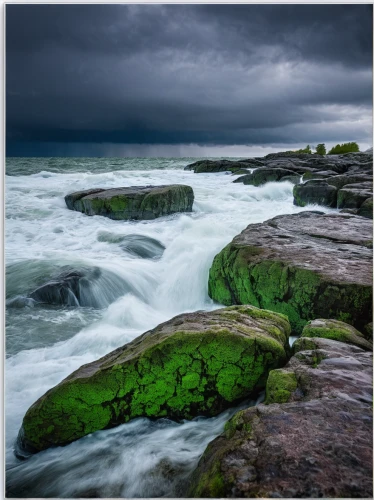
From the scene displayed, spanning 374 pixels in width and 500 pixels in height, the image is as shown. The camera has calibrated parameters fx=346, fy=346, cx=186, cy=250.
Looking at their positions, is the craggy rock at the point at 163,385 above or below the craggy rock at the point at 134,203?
below

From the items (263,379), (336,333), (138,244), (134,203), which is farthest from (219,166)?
(263,379)

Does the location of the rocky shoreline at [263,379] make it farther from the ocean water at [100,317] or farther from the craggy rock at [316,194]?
the craggy rock at [316,194]

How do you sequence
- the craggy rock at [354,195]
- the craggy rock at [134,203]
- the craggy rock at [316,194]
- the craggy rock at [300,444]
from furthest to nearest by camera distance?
the craggy rock at [316,194]
the craggy rock at [134,203]
the craggy rock at [354,195]
the craggy rock at [300,444]

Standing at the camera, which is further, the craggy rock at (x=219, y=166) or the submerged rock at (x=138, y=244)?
the craggy rock at (x=219, y=166)

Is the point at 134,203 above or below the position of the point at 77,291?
above

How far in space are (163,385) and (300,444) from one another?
3.78ft

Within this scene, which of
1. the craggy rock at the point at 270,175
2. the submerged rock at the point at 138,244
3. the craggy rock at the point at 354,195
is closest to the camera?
the submerged rock at the point at 138,244

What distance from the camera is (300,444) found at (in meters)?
1.64

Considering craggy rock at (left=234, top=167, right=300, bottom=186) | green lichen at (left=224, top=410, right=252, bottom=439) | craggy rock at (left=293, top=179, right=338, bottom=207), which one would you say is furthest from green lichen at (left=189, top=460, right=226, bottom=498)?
craggy rock at (left=234, top=167, right=300, bottom=186)

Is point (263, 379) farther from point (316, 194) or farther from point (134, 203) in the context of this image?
point (316, 194)

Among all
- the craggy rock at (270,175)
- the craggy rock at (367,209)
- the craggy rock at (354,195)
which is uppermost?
the craggy rock at (270,175)

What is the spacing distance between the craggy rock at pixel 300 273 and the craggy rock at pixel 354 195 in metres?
3.10

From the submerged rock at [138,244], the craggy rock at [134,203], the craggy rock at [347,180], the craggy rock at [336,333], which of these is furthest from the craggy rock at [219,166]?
the craggy rock at [336,333]

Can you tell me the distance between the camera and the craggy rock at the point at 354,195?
838cm
